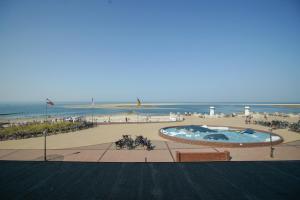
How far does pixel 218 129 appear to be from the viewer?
28.3m

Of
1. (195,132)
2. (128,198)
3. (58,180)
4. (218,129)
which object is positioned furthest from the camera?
(218,129)

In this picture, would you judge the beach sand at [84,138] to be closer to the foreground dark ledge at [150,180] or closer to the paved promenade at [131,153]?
the paved promenade at [131,153]

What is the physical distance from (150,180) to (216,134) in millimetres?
16321

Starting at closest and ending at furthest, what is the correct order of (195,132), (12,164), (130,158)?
(12,164) < (130,158) < (195,132)

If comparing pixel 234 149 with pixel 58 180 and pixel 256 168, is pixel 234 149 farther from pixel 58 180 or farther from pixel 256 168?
pixel 58 180

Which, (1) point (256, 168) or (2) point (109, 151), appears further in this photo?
(2) point (109, 151)

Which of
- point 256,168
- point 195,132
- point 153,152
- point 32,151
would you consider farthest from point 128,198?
point 195,132

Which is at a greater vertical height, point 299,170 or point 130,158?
point 299,170

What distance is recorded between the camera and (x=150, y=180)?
241 inches

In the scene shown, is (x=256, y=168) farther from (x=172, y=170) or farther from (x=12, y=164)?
(x=12, y=164)

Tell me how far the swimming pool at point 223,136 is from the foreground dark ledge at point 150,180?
32.4 feet

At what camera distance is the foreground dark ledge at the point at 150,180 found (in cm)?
515

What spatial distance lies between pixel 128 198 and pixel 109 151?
10893mm

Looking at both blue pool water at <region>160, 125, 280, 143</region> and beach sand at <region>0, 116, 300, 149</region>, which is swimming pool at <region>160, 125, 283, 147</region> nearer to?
blue pool water at <region>160, 125, 280, 143</region>
